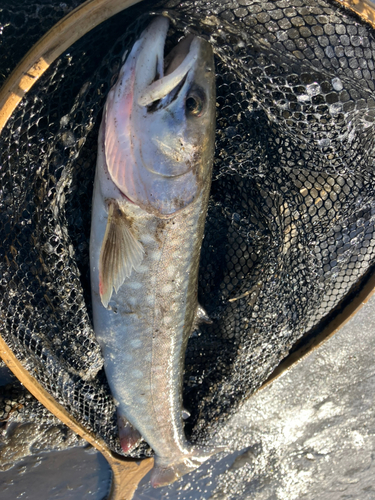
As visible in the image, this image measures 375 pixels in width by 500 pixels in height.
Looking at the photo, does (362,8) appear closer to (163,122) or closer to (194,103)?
(194,103)

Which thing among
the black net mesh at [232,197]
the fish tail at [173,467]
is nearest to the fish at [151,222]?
the black net mesh at [232,197]

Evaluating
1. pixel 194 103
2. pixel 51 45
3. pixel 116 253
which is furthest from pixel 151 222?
pixel 51 45

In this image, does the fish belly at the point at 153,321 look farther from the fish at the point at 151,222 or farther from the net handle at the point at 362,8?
the net handle at the point at 362,8

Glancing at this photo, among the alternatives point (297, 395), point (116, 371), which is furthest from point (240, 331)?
point (297, 395)

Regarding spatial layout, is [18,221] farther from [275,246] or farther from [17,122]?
[275,246]

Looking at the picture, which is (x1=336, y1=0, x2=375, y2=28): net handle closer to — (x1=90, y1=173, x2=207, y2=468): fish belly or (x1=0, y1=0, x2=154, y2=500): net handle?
(x1=0, y1=0, x2=154, y2=500): net handle

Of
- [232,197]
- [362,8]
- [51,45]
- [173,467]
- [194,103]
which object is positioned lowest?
[173,467]

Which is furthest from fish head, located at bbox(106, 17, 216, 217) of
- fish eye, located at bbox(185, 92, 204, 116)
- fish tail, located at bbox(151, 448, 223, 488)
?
fish tail, located at bbox(151, 448, 223, 488)
